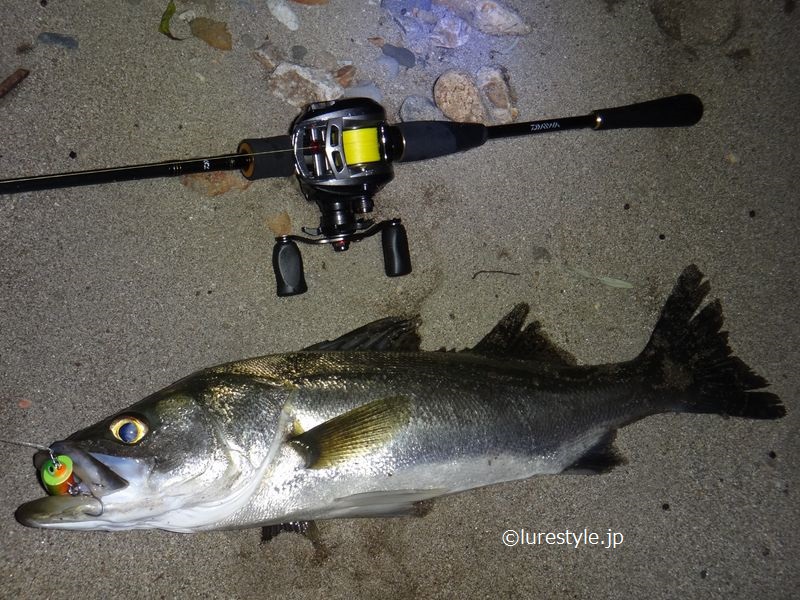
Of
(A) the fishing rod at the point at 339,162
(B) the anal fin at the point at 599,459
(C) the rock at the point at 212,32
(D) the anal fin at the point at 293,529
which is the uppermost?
(C) the rock at the point at 212,32

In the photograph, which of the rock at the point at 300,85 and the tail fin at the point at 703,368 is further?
the rock at the point at 300,85

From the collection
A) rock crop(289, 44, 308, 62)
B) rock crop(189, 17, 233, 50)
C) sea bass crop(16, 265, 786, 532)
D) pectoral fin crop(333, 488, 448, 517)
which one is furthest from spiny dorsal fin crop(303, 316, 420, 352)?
rock crop(189, 17, 233, 50)

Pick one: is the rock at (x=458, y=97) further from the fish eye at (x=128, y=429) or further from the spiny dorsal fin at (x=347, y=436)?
the fish eye at (x=128, y=429)

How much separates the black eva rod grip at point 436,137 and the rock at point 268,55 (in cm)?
76

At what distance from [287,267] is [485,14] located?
164cm

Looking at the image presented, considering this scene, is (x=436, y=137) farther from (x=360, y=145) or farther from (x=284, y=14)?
(x=284, y=14)

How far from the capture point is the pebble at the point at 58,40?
91.4 inches

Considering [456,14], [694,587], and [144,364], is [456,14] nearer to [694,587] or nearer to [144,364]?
[144,364]

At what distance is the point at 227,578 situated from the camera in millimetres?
2322

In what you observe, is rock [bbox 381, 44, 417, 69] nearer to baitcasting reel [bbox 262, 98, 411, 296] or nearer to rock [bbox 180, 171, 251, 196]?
baitcasting reel [bbox 262, 98, 411, 296]

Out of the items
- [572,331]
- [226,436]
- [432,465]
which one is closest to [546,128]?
[572,331]

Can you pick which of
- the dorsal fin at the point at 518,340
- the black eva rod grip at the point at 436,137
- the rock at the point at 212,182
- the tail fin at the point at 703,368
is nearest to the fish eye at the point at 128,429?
the rock at the point at 212,182

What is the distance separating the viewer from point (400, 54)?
2619 millimetres

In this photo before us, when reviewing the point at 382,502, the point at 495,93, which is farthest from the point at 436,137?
the point at 382,502
